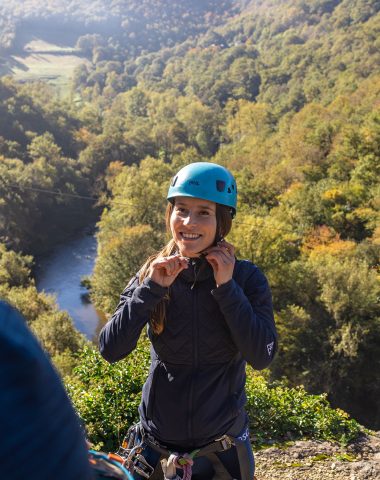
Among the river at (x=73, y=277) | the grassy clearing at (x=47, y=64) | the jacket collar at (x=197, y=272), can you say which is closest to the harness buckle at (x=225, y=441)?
the jacket collar at (x=197, y=272)

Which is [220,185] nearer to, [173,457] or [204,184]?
[204,184]

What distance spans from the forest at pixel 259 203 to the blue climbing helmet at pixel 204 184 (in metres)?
3.17

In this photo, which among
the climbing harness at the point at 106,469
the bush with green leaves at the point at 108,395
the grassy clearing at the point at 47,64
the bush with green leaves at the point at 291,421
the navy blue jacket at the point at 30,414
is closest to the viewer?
the navy blue jacket at the point at 30,414

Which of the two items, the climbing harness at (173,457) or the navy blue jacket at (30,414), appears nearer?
the navy blue jacket at (30,414)

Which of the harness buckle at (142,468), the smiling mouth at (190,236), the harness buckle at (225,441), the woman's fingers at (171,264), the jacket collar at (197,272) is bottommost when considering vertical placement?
the harness buckle at (142,468)

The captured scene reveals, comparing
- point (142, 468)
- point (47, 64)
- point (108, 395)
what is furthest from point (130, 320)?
point (47, 64)

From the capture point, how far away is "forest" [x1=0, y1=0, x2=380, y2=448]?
271 inches

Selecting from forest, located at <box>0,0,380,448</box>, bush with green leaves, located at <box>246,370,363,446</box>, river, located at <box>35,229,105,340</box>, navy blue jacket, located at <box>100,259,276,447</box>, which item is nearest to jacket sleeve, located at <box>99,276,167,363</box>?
navy blue jacket, located at <box>100,259,276,447</box>

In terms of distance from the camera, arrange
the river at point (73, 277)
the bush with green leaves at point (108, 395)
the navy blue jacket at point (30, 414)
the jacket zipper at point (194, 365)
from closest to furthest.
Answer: the navy blue jacket at point (30, 414) < the jacket zipper at point (194, 365) < the bush with green leaves at point (108, 395) < the river at point (73, 277)

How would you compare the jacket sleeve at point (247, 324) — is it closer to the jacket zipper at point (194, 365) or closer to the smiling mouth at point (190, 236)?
the jacket zipper at point (194, 365)

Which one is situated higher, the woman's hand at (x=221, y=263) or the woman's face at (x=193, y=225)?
the woman's face at (x=193, y=225)

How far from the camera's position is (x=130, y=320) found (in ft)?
8.23

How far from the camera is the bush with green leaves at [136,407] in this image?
4.99 m

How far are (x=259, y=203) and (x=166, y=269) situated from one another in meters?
33.2
